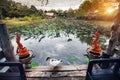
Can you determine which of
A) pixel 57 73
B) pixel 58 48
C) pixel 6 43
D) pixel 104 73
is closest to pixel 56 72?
pixel 57 73

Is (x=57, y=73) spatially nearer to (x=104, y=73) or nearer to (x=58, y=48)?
(x=104, y=73)

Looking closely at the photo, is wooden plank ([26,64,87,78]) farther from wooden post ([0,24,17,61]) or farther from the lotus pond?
the lotus pond

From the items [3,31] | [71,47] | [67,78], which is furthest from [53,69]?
[71,47]

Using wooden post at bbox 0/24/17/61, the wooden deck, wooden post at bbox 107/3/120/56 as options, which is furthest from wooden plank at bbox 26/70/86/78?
wooden post at bbox 107/3/120/56

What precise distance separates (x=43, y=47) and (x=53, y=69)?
3.08 metres

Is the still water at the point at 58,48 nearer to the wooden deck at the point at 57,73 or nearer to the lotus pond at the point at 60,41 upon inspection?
the lotus pond at the point at 60,41

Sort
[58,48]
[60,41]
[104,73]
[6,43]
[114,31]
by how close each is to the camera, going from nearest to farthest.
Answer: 1. [104,73]
2. [6,43]
3. [114,31]
4. [58,48]
5. [60,41]

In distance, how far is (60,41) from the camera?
7203 mm

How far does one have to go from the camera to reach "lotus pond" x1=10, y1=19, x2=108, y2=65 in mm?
5531

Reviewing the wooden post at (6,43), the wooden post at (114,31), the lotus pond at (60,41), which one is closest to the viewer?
the wooden post at (6,43)

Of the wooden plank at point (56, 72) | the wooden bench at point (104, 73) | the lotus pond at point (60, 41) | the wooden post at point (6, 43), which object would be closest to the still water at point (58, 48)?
the lotus pond at point (60, 41)

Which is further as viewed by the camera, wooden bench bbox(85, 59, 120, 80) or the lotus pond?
the lotus pond

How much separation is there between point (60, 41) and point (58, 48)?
90 centimetres

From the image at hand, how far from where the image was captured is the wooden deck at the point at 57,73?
3.14 metres
